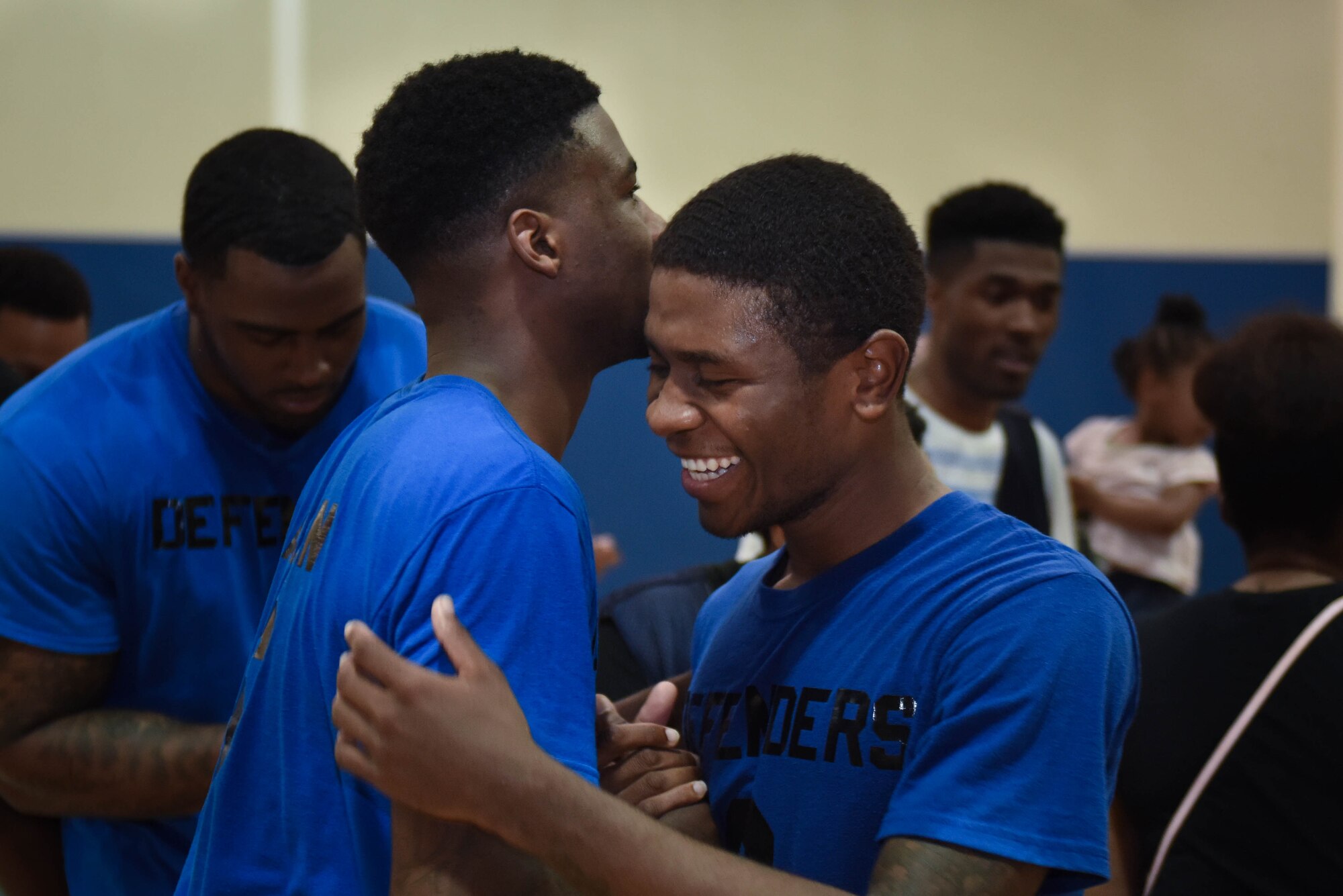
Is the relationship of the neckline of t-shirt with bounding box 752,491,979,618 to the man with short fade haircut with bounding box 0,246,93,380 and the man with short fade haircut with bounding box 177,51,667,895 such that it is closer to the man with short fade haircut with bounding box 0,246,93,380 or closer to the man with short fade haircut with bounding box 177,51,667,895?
the man with short fade haircut with bounding box 177,51,667,895

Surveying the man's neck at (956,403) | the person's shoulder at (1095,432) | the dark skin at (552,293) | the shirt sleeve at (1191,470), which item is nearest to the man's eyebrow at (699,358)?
the dark skin at (552,293)

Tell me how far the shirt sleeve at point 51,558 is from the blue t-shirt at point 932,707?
1.09 meters

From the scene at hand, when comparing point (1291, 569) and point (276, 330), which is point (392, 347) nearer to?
point (276, 330)

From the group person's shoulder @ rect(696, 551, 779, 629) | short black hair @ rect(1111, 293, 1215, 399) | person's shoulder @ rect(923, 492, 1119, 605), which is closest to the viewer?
person's shoulder @ rect(923, 492, 1119, 605)

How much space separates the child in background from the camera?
434 centimetres

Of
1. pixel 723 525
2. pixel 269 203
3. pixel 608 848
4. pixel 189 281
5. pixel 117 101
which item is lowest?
pixel 608 848

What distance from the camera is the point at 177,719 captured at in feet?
6.66

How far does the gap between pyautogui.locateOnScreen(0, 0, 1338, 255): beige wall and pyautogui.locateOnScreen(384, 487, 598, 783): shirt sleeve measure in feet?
15.0

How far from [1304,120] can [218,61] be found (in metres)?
5.04

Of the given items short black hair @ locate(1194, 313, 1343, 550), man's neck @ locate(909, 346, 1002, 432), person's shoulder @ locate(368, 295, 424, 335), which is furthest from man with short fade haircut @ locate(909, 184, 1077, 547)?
person's shoulder @ locate(368, 295, 424, 335)

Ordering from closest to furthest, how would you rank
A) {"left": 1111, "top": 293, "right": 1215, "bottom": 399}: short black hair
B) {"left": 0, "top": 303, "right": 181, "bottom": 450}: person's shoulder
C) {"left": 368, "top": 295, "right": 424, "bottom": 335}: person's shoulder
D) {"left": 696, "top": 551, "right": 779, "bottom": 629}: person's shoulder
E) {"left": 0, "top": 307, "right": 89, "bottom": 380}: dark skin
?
{"left": 696, "top": 551, "right": 779, "bottom": 629}: person's shoulder < {"left": 0, "top": 303, "right": 181, "bottom": 450}: person's shoulder < {"left": 368, "top": 295, "right": 424, "bottom": 335}: person's shoulder < {"left": 0, "top": 307, "right": 89, "bottom": 380}: dark skin < {"left": 1111, "top": 293, "right": 1215, "bottom": 399}: short black hair

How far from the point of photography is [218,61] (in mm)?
5371

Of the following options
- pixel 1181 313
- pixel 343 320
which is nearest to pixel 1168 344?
pixel 1181 313

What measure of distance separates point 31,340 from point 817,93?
3.51 meters
